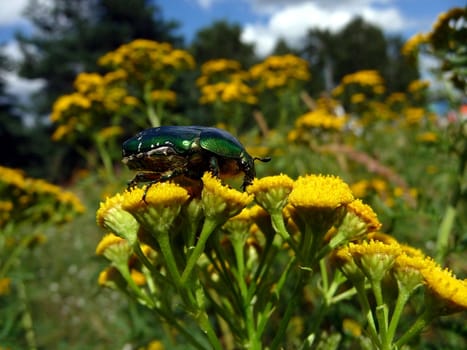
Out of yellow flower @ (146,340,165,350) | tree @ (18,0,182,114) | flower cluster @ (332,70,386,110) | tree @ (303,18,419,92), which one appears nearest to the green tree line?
tree @ (18,0,182,114)

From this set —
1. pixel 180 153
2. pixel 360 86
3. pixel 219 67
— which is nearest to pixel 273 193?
pixel 180 153

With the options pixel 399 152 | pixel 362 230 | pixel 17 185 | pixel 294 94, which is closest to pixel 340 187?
pixel 362 230

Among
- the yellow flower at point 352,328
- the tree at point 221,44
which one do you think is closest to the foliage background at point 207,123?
the yellow flower at point 352,328

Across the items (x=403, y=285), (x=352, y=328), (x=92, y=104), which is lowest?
(x=352, y=328)

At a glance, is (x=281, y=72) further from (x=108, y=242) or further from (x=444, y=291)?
(x=444, y=291)

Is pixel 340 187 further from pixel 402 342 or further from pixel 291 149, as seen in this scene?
pixel 291 149

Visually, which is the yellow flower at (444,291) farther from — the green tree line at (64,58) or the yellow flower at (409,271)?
the green tree line at (64,58)
